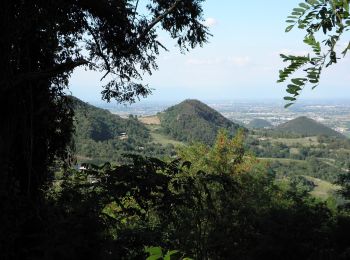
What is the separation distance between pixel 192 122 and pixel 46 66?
422 feet

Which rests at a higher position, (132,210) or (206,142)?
(132,210)

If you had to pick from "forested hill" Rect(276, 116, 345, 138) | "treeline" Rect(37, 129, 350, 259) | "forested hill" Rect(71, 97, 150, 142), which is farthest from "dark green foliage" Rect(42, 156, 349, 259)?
"forested hill" Rect(276, 116, 345, 138)

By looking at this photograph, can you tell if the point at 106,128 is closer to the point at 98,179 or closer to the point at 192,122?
the point at 192,122

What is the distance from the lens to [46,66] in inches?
240

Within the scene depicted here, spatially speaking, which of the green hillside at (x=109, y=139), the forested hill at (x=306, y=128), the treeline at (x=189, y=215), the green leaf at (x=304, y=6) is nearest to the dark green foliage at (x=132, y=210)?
the treeline at (x=189, y=215)

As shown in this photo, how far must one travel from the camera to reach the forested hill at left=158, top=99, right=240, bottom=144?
12292cm

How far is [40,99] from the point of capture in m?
5.89

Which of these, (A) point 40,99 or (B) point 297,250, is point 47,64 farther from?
(B) point 297,250

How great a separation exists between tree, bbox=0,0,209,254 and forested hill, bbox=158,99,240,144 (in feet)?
347

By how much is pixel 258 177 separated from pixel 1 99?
49.3ft

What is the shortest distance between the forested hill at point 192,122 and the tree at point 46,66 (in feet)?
347

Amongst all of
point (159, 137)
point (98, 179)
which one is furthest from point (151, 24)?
point (159, 137)

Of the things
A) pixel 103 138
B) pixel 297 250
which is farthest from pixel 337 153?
pixel 297 250

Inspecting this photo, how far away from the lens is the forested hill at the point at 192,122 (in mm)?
122919
